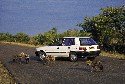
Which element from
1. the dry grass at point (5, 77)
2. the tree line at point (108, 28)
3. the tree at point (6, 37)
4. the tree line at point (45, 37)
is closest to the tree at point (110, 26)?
the tree line at point (108, 28)

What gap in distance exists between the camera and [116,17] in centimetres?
3322

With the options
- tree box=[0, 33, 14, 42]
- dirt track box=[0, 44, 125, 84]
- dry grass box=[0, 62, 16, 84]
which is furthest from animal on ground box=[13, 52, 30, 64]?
tree box=[0, 33, 14, 42]

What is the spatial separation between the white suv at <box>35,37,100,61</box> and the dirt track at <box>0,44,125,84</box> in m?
0.67

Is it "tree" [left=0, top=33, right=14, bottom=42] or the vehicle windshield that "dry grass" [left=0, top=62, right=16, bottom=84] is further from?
"tree" [left=0, top=33, right=14, bottom=42]

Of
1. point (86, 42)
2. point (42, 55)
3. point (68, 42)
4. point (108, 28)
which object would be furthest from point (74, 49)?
point (108, 28)

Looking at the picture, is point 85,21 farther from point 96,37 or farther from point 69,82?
point 69,82

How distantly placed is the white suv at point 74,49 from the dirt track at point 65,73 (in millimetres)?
670

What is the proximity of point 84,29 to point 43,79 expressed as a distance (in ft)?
60.5

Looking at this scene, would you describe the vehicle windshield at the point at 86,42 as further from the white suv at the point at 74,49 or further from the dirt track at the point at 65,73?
the dirt track at the point at 65,73

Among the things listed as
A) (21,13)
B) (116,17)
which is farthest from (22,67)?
(21,13)

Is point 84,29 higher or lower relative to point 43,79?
higher

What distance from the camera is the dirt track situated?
17.2 m

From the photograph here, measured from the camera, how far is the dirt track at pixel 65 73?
17.2 meters

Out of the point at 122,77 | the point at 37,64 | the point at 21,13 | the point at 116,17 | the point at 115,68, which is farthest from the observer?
the point at 21,13
